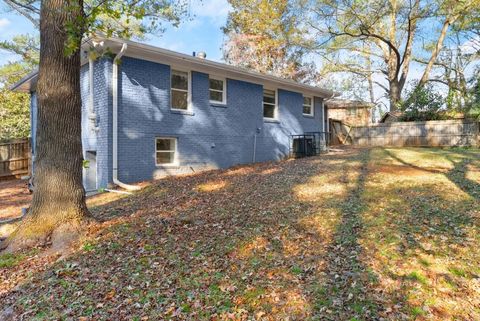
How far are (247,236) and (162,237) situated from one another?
49.5 inches

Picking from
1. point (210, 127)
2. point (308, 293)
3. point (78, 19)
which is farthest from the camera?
point (210, 127)

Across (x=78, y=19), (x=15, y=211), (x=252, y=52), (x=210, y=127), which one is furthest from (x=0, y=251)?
(x=252, y=52)

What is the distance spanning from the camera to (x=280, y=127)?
14375 millimetres

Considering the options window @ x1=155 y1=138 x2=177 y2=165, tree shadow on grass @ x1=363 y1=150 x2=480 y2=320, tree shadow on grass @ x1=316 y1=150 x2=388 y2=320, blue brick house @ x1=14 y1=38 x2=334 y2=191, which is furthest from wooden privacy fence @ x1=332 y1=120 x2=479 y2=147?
tree shadow on grass @ x1=316 y1=150 x2=388 y2=320

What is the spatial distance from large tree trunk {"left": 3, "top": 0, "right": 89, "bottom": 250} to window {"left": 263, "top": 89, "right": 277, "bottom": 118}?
9600 mm

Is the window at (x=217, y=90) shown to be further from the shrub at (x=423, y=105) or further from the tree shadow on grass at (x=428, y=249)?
the shrub at (x=423, y=105)

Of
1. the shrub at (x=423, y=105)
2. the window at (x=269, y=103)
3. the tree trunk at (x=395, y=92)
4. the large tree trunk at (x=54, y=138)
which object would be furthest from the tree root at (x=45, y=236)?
the tree trunk at (x=395, y=92)

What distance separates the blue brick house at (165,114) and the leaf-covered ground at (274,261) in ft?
10.5

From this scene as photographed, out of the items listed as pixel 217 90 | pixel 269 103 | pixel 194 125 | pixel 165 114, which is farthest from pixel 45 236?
pixel 269 103

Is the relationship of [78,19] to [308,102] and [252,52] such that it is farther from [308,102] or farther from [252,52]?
[252,52]

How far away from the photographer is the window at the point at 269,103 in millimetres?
13977

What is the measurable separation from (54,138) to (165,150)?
5.57 m

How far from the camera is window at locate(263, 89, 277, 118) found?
1398 cm

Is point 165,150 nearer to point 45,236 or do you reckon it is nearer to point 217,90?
point 217,90
